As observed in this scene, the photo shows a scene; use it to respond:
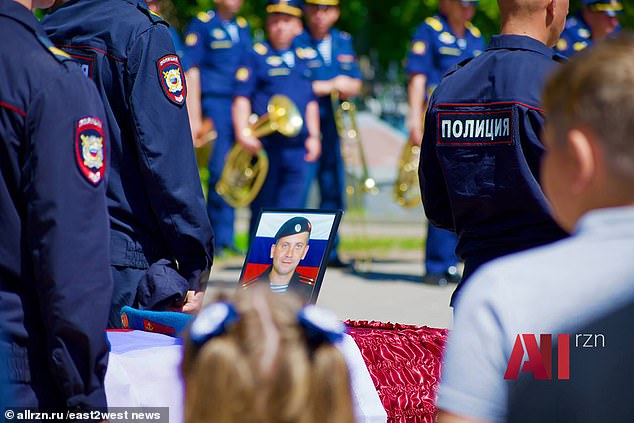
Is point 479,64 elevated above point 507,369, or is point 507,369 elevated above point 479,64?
point 479,64

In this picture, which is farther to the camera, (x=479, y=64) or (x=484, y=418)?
(x=479, y=64)

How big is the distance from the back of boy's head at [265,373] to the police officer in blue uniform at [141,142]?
→ 1.58 meters

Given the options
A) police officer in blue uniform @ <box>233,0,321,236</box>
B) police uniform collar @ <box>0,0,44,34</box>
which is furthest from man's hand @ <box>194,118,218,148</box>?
police uniform collar @ <box>0,0,44,34</box>

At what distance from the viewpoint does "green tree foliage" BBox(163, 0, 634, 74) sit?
14750 millimetres

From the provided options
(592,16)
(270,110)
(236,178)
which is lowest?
(236,178)

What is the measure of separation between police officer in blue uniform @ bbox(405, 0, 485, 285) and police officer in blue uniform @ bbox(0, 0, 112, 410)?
6152 millimetres

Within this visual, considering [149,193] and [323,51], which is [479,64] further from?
[323,51]

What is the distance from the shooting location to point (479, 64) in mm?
3334

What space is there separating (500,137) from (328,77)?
6282mm

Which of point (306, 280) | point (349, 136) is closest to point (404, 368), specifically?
point (306, 280)

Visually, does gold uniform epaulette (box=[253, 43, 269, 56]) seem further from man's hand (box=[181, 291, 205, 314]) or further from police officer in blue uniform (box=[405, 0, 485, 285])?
man's hand (box=[181, 291, 205, 314])

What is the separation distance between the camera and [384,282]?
28.8 feet

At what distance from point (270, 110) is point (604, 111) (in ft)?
25.1

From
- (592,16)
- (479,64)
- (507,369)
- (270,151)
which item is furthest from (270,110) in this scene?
(507,369)
